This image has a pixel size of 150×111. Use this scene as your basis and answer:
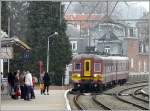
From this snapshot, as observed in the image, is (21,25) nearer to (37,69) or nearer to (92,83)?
(37,69)

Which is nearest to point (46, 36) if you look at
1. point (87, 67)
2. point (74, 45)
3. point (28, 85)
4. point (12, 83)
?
point (74, 45)

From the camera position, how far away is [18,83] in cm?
2159

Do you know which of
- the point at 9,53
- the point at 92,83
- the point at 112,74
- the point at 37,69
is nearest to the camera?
the point at 9,53

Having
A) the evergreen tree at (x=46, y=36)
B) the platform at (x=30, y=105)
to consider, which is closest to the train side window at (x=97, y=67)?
the platform at (x=30, y=105)

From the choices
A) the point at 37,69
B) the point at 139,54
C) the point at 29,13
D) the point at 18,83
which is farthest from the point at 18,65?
the point at 18,83

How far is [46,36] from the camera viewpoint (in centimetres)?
4881

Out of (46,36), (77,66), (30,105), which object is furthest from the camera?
(46,36)

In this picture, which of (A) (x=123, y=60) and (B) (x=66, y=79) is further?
(B) (x=66, y=79)

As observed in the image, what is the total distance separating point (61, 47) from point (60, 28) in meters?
1.72

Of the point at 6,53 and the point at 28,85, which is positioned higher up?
the point at 6,53

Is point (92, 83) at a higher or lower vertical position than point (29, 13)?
lower

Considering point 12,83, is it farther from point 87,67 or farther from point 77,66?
point 77,66

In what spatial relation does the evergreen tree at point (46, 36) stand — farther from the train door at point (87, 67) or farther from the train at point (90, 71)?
the train door at point (87, 67)

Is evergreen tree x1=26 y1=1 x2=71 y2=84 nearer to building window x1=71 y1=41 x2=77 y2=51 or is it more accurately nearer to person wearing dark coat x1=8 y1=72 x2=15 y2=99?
building window x1=71 y1=41 x2=77 y2=51
